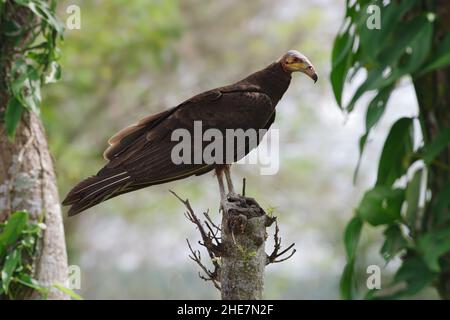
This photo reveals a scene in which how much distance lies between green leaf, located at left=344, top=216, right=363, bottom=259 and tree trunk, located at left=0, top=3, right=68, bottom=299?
7.47ft

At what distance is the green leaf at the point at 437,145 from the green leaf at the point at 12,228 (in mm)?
2474

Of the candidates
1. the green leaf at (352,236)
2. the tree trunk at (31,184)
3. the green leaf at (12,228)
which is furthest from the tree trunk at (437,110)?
the tree trunk at (31,184)

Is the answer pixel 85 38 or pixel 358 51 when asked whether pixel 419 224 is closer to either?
pixel 358 51

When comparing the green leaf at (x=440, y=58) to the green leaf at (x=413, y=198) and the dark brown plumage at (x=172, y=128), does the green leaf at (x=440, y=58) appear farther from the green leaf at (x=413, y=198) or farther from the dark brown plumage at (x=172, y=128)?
the dark brown plumage at (x=172, y=128)

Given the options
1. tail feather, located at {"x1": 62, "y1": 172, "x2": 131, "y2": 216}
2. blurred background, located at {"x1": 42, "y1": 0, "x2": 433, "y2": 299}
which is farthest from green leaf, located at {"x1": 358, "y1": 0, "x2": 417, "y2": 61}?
blurred background, located at {"x1": 42, "y1": 0, "x2": 433, "y2": 299}

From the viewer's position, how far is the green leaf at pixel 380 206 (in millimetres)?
2129

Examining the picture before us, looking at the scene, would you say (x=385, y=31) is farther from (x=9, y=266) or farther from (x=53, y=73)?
(x=53, y=73)

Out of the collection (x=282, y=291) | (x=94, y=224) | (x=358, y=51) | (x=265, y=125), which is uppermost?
(x=94, y=224)

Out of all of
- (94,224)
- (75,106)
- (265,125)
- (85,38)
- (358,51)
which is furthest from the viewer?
(94,224)

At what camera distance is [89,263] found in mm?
15539

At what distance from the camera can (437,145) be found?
6.72 feet

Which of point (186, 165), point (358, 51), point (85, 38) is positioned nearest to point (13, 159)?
point (186, 165)

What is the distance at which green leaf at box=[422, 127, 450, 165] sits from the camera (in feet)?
6.70
